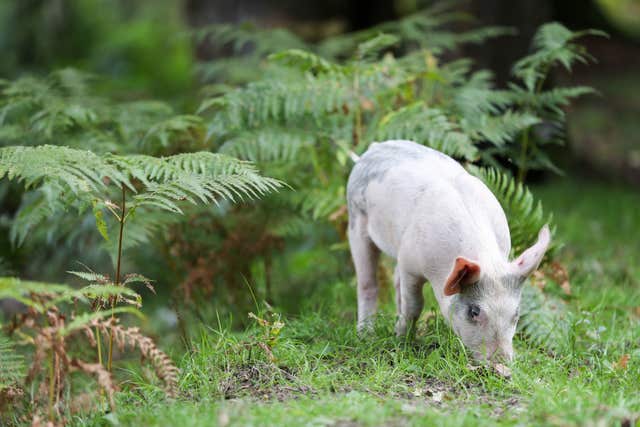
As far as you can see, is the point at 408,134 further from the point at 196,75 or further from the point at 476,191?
the point at 196,75

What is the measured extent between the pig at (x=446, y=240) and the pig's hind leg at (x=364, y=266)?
0.05ft

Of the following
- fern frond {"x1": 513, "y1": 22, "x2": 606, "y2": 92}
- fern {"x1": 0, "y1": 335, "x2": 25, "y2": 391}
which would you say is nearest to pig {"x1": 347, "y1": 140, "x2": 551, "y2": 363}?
fern frond {"x1": 513, "y1": 22, "x2": 606, "y2": 92}

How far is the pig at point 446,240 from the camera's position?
3.83 m

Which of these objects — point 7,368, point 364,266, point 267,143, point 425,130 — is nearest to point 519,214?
point 425,130

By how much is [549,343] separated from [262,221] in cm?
268

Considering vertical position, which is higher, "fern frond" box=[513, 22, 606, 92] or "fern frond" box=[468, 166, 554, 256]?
"fern frond" box=[513, 22, 606, 92]

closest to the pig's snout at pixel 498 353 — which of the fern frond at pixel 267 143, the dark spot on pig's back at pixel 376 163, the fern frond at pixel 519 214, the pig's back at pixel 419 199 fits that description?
the pig's back at pixel 419 199

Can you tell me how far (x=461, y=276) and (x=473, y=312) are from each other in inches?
10.0

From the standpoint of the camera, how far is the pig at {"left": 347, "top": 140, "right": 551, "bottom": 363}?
3830mm

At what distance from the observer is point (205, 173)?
14.0ft

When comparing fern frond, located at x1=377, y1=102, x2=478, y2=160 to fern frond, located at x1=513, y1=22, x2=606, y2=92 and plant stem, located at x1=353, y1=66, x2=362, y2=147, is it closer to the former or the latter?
plant stem, located at x1=353, y1=66, x2=362, y2=147

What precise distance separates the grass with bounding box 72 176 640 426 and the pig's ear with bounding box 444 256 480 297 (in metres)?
0.44

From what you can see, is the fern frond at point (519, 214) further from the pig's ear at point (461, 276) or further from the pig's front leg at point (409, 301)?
the pig's ear at point (461, 276)

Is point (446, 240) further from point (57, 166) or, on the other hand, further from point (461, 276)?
point (57, 166)
